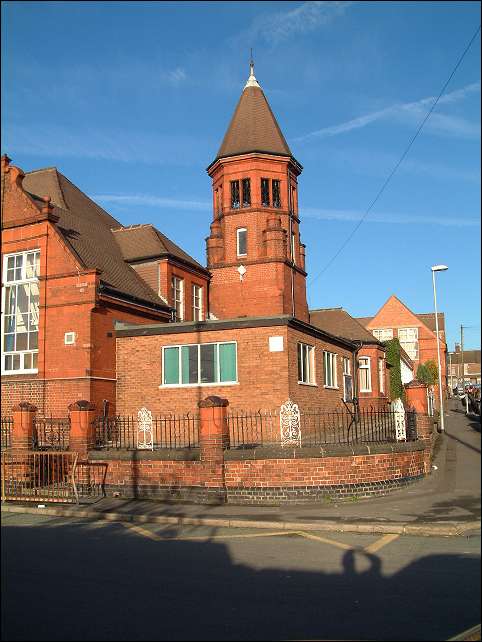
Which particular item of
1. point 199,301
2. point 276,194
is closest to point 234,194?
point 276,194

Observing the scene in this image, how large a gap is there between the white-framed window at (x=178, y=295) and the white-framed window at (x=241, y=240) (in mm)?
4187

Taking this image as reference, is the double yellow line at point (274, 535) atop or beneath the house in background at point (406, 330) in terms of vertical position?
beneath

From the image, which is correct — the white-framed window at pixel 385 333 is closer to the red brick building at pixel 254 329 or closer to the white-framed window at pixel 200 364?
the red brick building at pixel 254 329

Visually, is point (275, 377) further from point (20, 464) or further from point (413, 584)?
point (413, 584)

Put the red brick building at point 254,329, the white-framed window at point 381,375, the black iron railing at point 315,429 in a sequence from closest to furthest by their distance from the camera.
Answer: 1. the black iron railing at point 315,429
2. the red brick building at point 254,329
3. the white-framed window at point 381,375

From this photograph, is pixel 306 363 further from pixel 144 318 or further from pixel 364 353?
pixel 364 353

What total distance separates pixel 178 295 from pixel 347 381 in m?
8.64

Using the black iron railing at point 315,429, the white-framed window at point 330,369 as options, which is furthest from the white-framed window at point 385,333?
the black iron railing at point 315,429

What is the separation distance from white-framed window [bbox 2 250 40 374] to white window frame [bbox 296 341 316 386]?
930 cm

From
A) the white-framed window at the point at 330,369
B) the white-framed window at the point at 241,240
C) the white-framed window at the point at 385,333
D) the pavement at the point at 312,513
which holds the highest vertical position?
the white-framed window at the point at 241,240

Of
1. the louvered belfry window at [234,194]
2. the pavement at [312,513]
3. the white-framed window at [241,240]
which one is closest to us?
the pavement at [312,513]

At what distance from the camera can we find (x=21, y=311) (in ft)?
73.4

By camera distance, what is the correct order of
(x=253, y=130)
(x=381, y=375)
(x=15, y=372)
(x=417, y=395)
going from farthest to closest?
(x=381, y=375)
(x=253, y=130)
(x=15, y=372)
(x=417, y=395)

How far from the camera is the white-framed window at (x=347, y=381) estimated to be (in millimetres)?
26381
